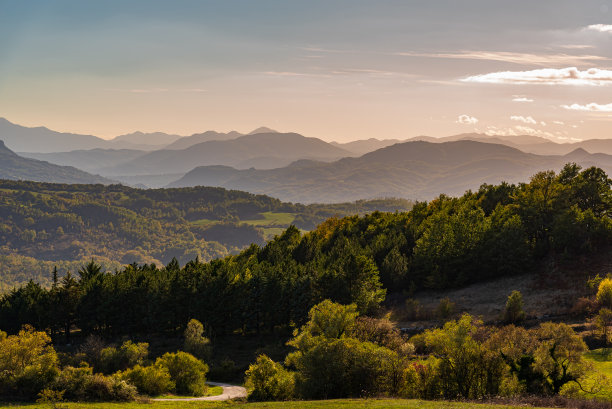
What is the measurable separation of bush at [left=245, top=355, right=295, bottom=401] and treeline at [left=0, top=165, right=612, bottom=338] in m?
39.0

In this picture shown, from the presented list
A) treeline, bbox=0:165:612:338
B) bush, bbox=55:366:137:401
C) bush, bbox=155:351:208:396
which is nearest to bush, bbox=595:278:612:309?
treeline, bbox=0:165:612:338

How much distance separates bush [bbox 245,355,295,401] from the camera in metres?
48.3

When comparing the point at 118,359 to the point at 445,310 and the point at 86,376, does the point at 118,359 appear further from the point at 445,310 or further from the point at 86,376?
the point at 445,310

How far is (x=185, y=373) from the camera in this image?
63.6 metres

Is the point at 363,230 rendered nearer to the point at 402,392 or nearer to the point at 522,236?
the point at 522,236

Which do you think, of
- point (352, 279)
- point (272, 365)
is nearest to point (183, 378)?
point (272, 365)

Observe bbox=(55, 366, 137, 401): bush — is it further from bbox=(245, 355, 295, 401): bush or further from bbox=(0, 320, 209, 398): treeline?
bbox=(245, 355, 295, 401): bush

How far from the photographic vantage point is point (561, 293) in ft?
271

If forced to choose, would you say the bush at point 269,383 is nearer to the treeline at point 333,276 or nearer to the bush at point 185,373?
the bush at point 185,373

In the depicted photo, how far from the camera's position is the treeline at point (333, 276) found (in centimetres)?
9200

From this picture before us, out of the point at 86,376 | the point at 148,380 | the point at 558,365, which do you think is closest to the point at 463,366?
the point at 558,365

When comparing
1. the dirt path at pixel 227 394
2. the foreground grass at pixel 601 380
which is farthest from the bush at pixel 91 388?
the foreground grass at pixel 601 380

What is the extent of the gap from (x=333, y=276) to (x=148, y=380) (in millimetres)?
40680

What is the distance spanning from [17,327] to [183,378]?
191 ft
